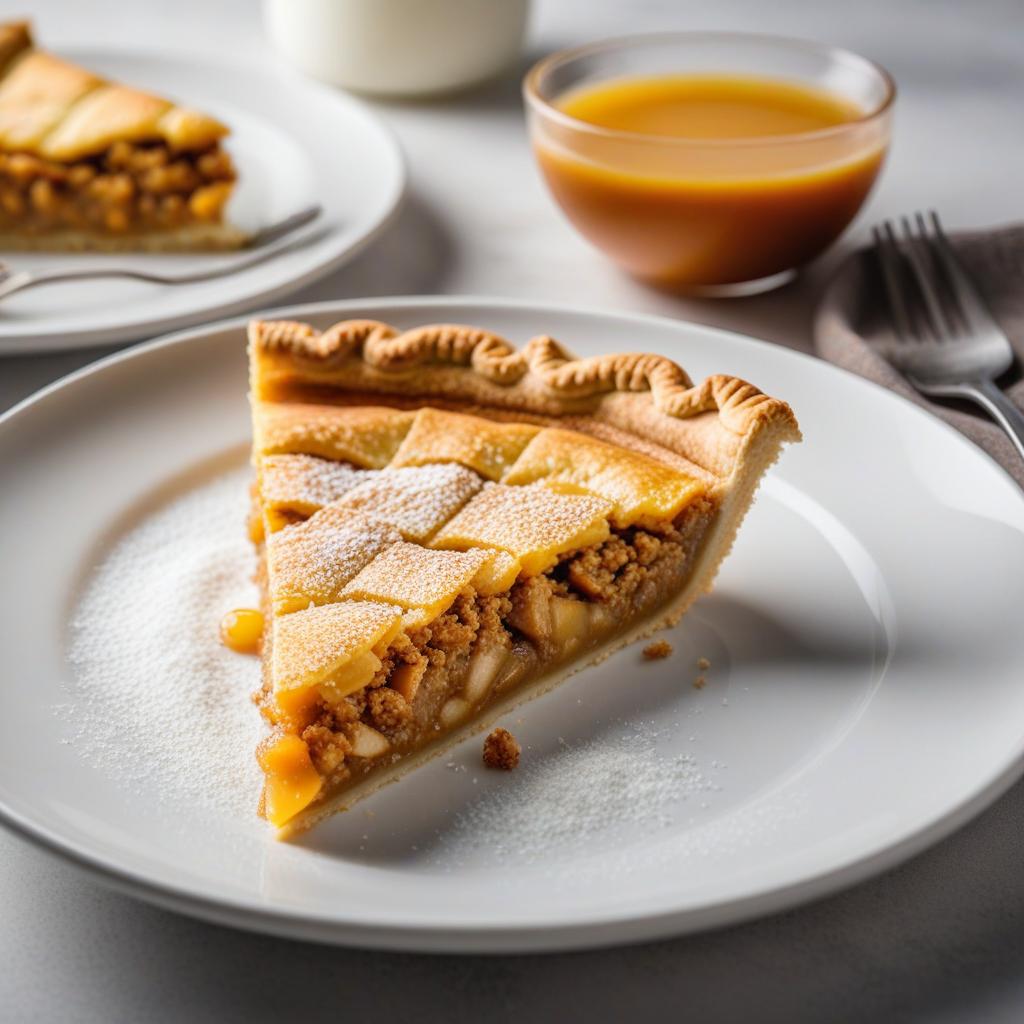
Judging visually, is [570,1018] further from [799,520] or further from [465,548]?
[799,520]

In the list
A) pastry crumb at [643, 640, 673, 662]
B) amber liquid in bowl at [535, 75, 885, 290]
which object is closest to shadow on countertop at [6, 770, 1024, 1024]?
pastry crumb at [643, 640, 673, 662]

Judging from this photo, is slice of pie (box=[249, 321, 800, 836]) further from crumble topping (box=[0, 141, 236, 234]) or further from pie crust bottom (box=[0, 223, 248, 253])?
crumble topping (box=[0, 141, 236, 234])

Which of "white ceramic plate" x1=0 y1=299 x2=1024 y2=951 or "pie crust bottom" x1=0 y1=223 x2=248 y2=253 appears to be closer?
"white ceramic plate" x1=0 y1=299 x2=1024 y2=951

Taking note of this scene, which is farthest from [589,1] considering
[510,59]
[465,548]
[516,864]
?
[516,864]

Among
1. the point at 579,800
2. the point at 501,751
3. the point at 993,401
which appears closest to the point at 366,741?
the point at 501,751

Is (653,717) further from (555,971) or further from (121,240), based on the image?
(121,240)

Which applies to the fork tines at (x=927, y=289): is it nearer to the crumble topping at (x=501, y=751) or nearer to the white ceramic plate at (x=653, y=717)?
the white ceramic plate at (x=653, y=717)

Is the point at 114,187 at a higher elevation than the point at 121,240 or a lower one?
higher
